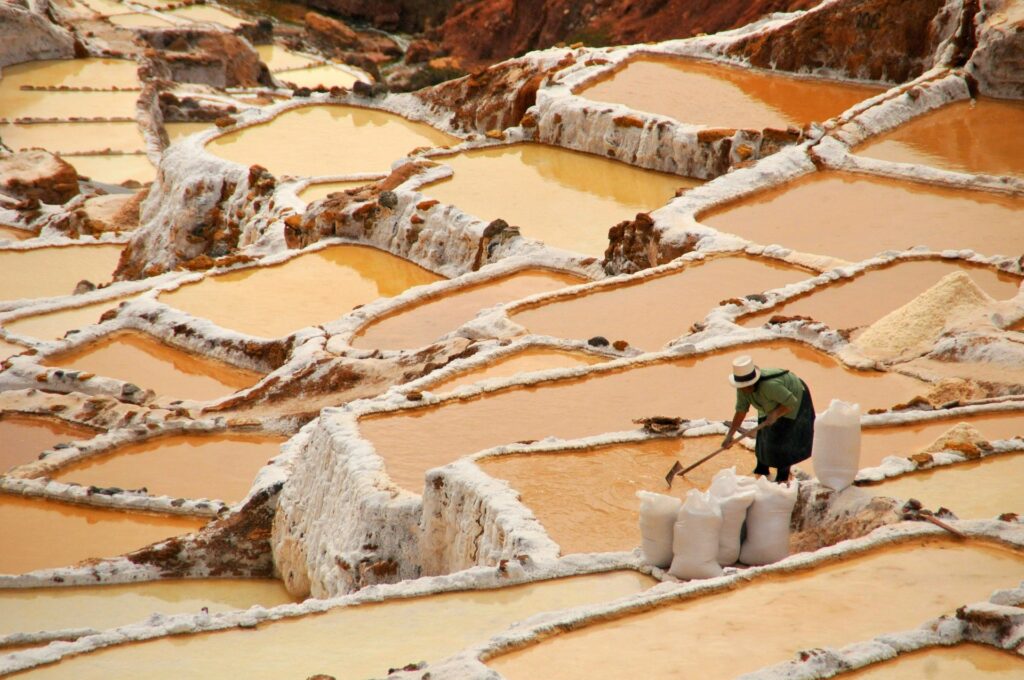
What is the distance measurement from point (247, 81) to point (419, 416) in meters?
A: 21.3

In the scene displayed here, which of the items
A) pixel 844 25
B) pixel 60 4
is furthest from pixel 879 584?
pixel 60 4

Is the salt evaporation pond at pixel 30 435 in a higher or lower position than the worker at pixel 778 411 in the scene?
lower

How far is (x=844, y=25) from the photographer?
1675 cm

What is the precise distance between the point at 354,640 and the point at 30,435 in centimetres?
682

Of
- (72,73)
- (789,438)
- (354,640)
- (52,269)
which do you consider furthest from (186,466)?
(72,73)

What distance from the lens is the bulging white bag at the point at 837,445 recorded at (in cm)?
611

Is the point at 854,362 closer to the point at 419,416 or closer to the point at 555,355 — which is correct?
the point at 555,355

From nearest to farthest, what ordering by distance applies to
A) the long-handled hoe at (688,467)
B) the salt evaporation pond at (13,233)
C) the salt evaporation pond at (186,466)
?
the long-handled hoe at (688,467), the salt evaporation pond at (186,466), the salt evaporation pond at (13,233)

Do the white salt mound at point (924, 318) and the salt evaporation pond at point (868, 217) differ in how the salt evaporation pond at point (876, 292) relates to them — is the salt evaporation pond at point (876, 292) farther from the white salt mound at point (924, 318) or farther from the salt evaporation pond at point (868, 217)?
the salt evaporation pond at point (868, 217)

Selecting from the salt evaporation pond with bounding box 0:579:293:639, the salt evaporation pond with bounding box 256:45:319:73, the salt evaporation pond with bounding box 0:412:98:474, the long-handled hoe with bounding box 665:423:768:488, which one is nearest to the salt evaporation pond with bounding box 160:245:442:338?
the salt evaporation pond with bounding box 0:412:98:474

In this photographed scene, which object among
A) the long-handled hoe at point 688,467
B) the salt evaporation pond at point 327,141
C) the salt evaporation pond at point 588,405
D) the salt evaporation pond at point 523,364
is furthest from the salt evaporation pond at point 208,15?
the long-handled hoe at point 688,467

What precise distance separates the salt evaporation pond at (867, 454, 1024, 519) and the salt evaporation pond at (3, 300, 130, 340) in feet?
31.6

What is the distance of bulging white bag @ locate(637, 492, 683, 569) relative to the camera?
5.87 m

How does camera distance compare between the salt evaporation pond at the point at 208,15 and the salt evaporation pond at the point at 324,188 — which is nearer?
the salt evaporation pond at the point at 324,188
